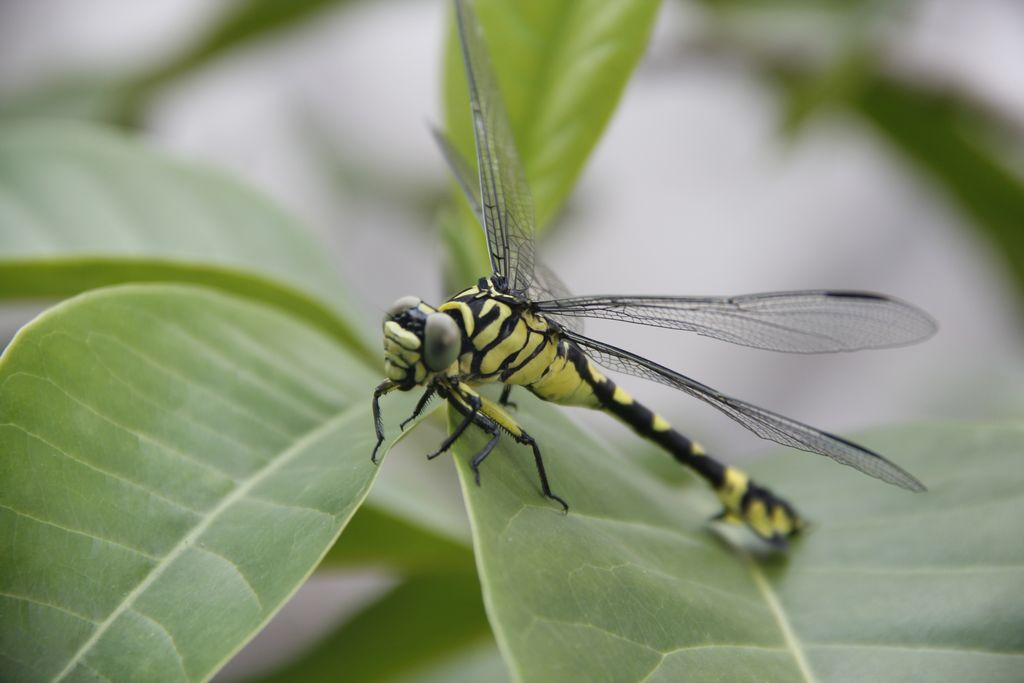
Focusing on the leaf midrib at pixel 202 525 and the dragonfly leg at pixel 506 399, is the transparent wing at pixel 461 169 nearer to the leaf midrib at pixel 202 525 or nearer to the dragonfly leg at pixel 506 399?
the dragonfly leg at pixel 506 399

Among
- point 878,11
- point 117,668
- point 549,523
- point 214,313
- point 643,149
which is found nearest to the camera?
point 117,668

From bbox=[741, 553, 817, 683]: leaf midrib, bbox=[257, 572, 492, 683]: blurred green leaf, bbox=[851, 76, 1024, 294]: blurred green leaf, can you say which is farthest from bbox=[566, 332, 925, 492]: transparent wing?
bbox=[851, 76, 1024, 294]: blurred green leaf

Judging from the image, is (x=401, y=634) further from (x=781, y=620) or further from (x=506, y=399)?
(x=781, y=620)

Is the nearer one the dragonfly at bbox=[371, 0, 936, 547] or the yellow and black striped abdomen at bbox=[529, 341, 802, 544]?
the dragonfly at bbox=[371, 0, 936, 547]

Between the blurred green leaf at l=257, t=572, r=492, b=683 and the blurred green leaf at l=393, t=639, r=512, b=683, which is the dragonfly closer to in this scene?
the blurred green leaf at l=257, t=572, r=492, b=683

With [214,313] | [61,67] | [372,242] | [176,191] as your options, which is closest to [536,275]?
[214,313]

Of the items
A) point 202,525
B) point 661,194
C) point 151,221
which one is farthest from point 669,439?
point 661,194

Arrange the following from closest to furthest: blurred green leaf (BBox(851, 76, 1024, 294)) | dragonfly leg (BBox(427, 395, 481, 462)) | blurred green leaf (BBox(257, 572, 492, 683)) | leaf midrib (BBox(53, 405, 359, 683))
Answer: leaf midrib (BBox(53, 405, 359, 683)) < dragonfly leg (BBox(427, 395, 481, 462)) < blurred green leaf (BBox(257, 572, 492, 683)) < blurred green leaf (BBox(851, 76, 1024, 294))

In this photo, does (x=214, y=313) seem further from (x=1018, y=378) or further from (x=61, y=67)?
(x=1018, y=378)
